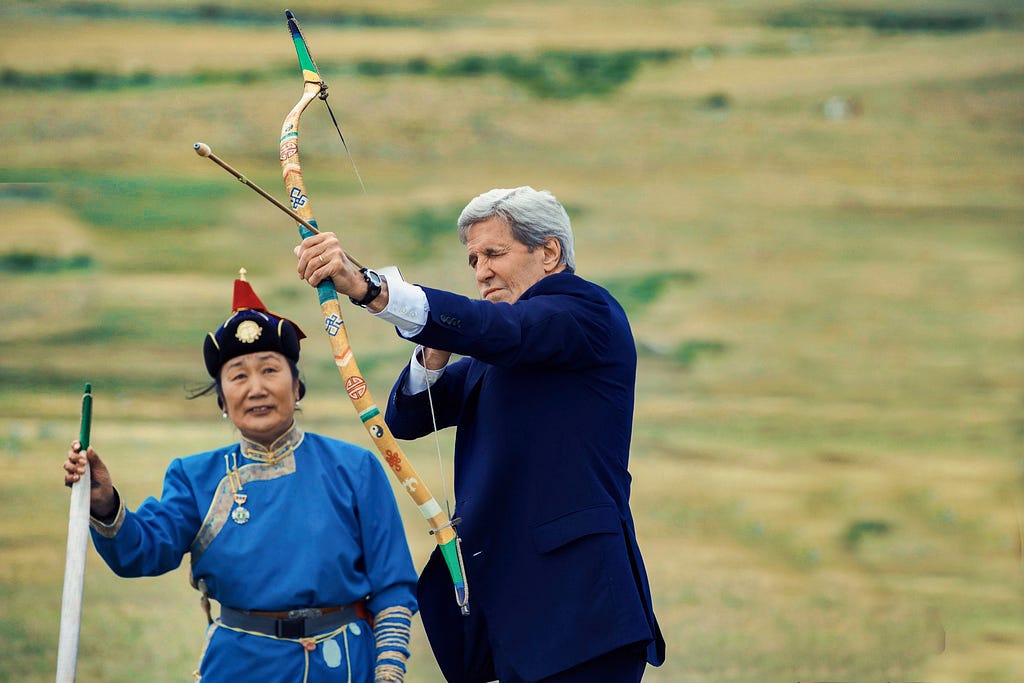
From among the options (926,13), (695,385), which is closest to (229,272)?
(695,385)

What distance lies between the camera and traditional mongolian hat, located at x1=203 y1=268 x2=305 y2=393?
8.27 feet

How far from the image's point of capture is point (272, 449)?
2.55 metres

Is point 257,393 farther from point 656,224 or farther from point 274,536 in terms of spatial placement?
point 656,224

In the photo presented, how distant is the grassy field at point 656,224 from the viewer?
21.4 ft

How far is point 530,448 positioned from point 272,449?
61cm

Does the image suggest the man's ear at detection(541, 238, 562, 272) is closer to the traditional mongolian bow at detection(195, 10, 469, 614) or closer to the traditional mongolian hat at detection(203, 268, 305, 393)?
the traditional mongolian bow at detection(195, 10, 469, 614)

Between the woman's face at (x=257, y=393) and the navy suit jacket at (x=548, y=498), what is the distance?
409 mm

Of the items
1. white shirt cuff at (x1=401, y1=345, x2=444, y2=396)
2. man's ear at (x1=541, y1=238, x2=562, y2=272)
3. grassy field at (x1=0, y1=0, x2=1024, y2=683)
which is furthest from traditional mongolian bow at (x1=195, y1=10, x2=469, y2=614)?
grassy field at (x1=0, y1=0, x2=1024, y2=683)

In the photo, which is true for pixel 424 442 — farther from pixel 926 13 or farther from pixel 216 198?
pixel 926 13

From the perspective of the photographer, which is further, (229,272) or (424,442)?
(229,272)

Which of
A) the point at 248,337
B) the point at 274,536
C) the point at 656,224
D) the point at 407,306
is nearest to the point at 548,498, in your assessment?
the point at 407,306

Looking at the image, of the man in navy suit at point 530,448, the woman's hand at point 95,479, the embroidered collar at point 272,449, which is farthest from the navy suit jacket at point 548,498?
the woman's hand at point 95,479

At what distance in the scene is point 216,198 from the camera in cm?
768

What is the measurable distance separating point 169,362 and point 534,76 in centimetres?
287
